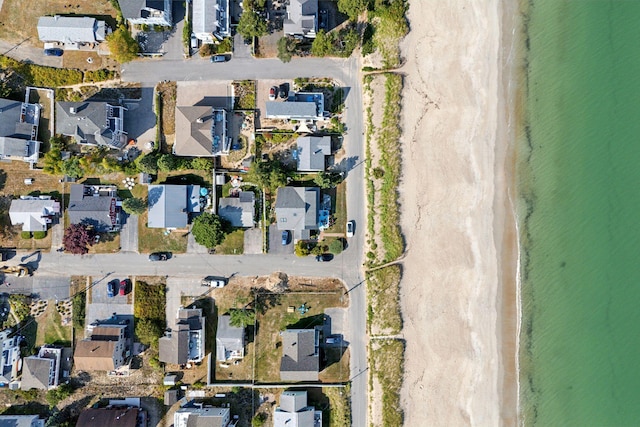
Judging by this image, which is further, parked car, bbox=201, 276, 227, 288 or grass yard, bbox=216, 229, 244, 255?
grass yard, bbox=216, 229, 244, 255

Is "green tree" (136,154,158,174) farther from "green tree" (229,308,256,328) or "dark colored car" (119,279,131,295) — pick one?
"green tree" (229,308,256,328)

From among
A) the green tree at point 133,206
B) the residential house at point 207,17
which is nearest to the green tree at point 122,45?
the residential house at point 207,17

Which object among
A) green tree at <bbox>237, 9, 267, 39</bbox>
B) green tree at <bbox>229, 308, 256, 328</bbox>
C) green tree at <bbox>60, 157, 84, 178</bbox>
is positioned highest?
green tree at <bbox>237, 9, 267, 39</bbox>

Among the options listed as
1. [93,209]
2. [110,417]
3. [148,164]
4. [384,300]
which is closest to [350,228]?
[384,300]

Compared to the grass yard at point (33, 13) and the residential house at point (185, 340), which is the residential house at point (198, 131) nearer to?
the grass yard at point (33, 13)

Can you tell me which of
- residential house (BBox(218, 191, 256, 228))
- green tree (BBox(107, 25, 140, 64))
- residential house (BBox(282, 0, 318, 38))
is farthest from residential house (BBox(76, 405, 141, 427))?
residential house (BBox(282, 0, 318, 38))
